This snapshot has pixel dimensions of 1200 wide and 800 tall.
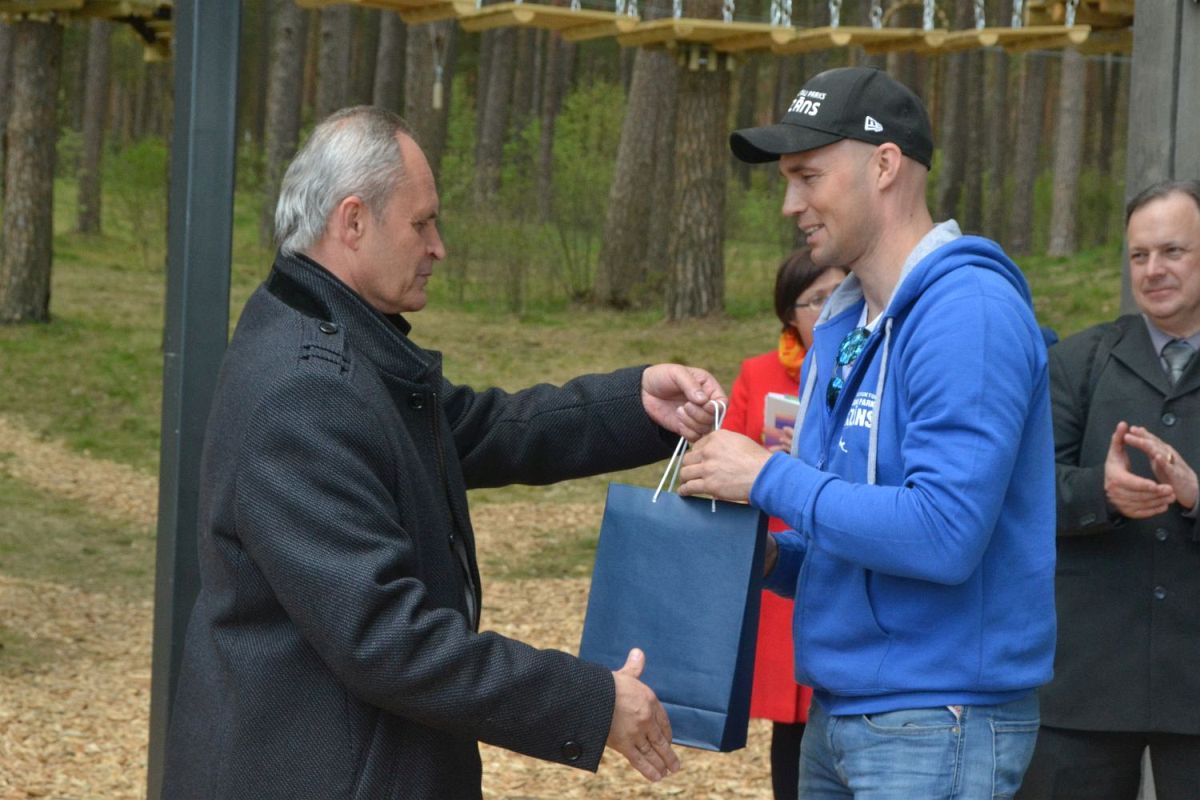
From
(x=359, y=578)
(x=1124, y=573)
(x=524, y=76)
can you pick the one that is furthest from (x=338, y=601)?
(x=524, y=76)

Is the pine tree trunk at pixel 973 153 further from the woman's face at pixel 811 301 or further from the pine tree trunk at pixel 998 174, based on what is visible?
the woman's face at pixel 811 301

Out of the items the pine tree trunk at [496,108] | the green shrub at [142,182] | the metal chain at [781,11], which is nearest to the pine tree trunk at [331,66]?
the green shrub at [142,182]

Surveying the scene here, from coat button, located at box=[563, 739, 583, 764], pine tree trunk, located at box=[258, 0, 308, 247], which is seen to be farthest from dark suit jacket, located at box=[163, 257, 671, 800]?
pine tree trunk, located at box=[258, 0, 308, 247]

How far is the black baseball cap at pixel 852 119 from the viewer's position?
7.78 feet

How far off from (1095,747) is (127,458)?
391 inches

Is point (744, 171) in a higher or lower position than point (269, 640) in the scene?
higher

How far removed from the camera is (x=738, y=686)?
2457 mm

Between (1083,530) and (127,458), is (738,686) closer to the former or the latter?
(1083,530)

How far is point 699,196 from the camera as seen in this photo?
1562 centimetres

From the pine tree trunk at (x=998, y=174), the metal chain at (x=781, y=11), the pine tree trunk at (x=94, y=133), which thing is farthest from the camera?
the pine tree trunk at (x=998, y=174)

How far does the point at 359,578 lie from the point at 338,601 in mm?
46

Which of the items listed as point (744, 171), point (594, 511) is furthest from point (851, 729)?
point (744, 171)

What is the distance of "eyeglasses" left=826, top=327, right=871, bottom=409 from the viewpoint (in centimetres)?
246

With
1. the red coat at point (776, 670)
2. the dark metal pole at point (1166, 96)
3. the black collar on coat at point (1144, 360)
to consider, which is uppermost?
the dark metal pole at point (1166, 96)
